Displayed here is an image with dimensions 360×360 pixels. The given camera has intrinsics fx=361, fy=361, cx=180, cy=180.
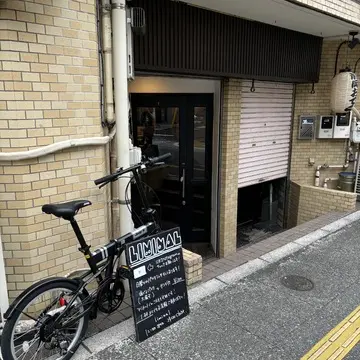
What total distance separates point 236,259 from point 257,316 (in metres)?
1.34

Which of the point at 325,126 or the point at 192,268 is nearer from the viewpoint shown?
the point at 192,268

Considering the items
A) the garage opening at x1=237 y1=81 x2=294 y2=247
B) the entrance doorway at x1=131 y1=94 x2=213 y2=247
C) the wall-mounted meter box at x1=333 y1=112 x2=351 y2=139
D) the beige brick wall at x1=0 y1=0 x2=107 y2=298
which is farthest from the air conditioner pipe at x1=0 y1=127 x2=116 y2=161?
the wall-mounted meter box at x1=333 y1=112 x2=351 y2=139

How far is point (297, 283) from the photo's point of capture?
4270mm

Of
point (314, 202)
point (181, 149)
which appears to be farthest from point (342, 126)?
point (181, 149)

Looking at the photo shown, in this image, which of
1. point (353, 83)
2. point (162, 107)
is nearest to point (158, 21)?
point (162, 107)

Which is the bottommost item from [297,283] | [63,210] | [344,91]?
[297,283]

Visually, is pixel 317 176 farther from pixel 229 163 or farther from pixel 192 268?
pixel 192 268

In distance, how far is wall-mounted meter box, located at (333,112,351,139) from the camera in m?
8.06

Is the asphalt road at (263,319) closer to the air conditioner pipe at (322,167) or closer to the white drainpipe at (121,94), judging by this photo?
the white drainpipe at (121,94)

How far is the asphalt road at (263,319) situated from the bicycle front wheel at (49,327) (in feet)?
0.91

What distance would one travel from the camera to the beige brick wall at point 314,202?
718 cm

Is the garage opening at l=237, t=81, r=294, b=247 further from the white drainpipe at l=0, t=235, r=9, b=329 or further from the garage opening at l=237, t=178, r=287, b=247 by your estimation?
the white drainpipe at l=0, t=235, r=9, b=329

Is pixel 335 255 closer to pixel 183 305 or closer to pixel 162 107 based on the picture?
pixel 183 305

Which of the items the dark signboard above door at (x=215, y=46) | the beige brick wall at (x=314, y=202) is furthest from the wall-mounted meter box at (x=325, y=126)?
the beige brick wall at (x=314, y=202)
